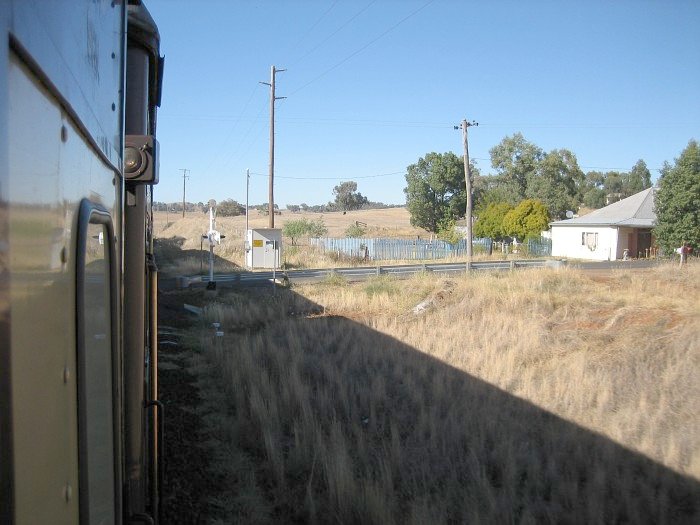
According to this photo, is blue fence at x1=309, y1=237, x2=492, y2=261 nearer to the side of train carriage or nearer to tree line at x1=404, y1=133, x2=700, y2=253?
tree line at x1=404, y1=133, x2=700, y2=253

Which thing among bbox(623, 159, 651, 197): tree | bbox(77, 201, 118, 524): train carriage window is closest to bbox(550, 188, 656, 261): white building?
bbox(77, 201, 118, 524): train carriage window

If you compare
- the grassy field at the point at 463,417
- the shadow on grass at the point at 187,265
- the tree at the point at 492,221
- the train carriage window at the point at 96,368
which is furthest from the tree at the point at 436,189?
the train carriage window at the point at 96,368

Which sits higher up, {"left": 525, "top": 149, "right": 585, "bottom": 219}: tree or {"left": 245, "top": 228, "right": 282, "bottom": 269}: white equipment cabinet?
{"left": 525, "top": 149, "right": 585, "bottom": 219}: tree

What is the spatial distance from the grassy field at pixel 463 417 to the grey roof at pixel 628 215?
117ft

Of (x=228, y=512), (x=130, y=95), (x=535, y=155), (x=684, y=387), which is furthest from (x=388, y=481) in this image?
(x=535, y=155)

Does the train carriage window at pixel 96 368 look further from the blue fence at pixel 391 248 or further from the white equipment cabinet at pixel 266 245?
the blue fence at pixel 391 248

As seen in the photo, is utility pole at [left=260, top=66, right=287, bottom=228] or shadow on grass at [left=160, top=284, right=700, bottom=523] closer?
shadow on grass at [left=160, top=284, right=700, bottom=523]

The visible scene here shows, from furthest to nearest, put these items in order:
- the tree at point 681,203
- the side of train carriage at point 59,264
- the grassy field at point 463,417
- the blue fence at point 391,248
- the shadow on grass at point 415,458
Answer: the blue fence at point 391,248 → the tree at point 681,203 → the grassy field at point 463,417 → the shadow on grass at point 415,458 → the side of train carriage at point 59,264

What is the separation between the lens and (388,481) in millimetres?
5426

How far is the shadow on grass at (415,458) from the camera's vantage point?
5.00 meters

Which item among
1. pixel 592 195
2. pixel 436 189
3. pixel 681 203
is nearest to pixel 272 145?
pixel 681 203

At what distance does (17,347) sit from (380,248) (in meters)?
47.6

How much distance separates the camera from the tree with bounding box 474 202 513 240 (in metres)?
54.4

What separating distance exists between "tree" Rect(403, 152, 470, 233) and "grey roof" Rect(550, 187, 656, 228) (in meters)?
13.2
